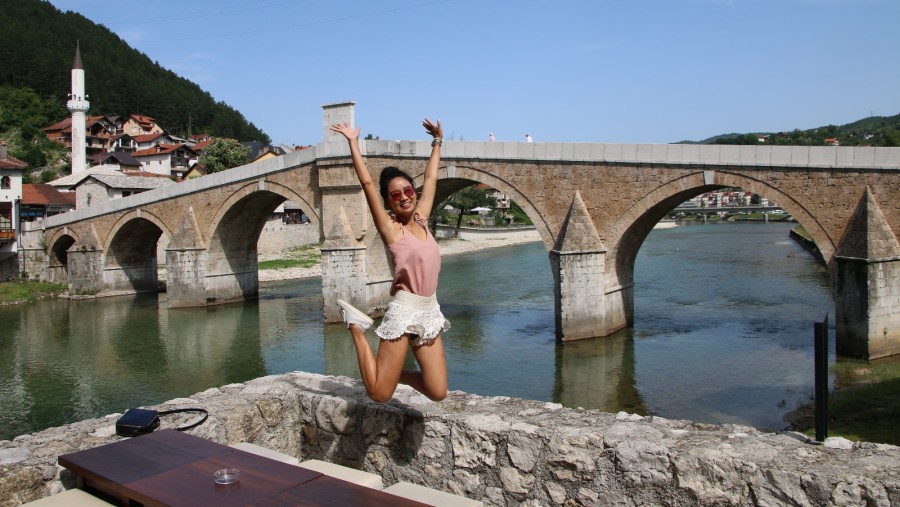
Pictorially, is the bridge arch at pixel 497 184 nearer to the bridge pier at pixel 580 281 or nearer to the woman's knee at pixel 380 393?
the bridge pier at pixel 580 281

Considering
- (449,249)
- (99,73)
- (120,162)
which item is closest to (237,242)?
(449,249)

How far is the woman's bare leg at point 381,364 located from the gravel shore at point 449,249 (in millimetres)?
24795

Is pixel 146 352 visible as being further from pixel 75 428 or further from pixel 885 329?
pixel 885 329

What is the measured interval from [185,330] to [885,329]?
594 inches

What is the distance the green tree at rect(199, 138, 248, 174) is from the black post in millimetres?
40278

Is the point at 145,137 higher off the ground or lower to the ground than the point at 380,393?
higher

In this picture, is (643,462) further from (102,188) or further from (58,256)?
(102,188)

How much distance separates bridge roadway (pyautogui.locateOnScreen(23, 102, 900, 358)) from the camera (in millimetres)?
11820

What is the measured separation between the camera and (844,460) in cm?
282

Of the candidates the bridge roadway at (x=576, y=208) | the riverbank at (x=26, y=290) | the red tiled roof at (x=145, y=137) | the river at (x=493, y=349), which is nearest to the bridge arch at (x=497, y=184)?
the bridge roadway at (x=576, y=208)

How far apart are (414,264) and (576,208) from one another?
38.4 ft

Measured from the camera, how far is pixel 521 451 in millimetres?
3320

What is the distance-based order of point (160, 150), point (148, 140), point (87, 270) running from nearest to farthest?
point (87, 270)
point (160, 150)
point (148, 140)

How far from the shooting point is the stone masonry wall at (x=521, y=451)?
2.81 meters
